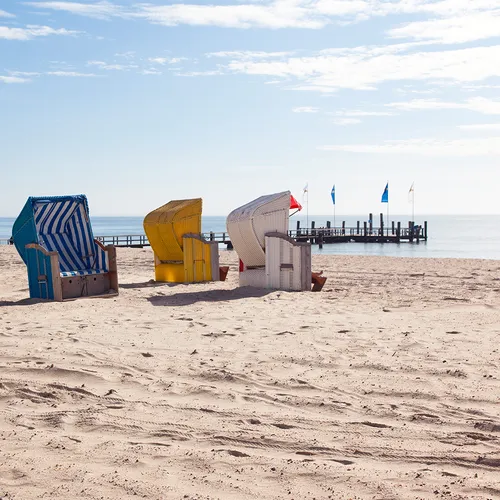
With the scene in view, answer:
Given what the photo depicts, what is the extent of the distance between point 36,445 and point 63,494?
2.22 feet

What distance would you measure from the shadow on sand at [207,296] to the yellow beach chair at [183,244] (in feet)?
5.89

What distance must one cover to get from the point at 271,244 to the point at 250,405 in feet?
22.4

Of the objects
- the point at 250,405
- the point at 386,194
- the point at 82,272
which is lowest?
the point at 250,405

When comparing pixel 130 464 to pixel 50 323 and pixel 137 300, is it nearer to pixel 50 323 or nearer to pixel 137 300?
pixel 50 323

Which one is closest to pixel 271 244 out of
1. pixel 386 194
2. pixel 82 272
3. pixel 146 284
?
pixel 146 284

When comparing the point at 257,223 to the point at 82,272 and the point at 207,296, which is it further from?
the point at 82,272

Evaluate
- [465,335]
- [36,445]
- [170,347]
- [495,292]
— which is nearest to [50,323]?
[170,347]

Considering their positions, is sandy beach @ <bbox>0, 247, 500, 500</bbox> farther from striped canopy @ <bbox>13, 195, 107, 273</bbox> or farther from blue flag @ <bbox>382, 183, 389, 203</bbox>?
blue flag @ <bbox>382, 183, 389, 203</bbox>

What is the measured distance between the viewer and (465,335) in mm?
6645

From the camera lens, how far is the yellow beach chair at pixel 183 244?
1259 centimetres

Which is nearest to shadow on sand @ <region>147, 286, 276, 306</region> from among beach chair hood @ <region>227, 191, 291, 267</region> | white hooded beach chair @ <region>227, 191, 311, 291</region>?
white hooded beach chair @ <region>227, 191, 311, 291</region>

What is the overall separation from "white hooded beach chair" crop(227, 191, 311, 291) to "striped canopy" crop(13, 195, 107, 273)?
→ 7.74 feet

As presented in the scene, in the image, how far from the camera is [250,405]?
14.1 ft

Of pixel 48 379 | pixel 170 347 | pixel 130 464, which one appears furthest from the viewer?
pixel 170 347
